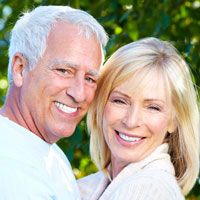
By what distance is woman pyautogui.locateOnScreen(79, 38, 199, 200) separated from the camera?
384 cm

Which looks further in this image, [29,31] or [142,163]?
[142,163]

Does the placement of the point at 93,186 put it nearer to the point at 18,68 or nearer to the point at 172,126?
the point at 172,126

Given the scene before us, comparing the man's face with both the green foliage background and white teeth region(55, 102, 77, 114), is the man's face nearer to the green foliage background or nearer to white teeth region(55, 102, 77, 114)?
white teeth region(55, 102, 77, 114)

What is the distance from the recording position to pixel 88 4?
18.4 feet

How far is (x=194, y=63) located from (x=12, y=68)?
1527mm

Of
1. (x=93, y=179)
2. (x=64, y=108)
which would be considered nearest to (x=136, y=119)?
(x=64, y=108)

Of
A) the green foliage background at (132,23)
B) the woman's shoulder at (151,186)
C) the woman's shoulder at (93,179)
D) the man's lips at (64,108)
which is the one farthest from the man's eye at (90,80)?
the green foliage background at (132,23)

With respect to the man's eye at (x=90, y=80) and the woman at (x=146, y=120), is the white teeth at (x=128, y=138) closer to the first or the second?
the woman at (x=146, y=120)

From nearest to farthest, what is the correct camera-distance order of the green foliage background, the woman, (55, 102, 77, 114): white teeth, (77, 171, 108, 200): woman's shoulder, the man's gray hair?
the man's gray hair < (55, 102, 77, 114): white teeth < the woman < (77, 171, 108, 200): woman's shoulder < the green foliage background

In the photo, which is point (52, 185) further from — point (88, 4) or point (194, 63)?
point (88, 4)

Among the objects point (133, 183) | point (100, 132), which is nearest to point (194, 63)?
point (100, 132)

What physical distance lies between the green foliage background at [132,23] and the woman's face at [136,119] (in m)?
0.85

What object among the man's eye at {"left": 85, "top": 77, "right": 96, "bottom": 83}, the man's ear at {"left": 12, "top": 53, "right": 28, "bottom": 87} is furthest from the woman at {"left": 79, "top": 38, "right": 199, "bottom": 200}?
the man's ear at {"left": 12, "top": 53, "right": 28, "bottom": 87}

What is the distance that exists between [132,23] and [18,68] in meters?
1.72
